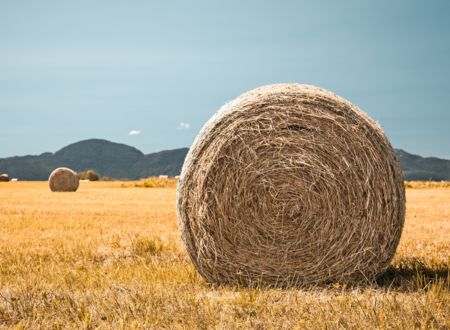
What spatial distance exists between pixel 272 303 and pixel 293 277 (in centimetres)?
96

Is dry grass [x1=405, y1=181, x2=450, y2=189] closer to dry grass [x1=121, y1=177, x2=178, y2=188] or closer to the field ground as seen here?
dry grass [x1=121, y1=177, x2=178, y2=188]

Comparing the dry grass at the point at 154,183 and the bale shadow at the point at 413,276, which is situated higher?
the dry grass at the point at 154,183

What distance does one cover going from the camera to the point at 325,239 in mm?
5594

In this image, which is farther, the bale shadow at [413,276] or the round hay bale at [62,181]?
the round hay bale at [62,181]

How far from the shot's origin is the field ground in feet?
13.8

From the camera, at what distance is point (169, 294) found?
16.0 feet

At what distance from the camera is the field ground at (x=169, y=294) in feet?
13.8

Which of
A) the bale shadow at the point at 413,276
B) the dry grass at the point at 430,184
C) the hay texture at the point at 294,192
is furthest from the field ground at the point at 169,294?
the dry grass at the point at 430,184

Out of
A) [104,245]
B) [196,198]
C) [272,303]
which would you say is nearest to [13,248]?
[104,245]

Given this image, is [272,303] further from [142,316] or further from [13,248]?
[13,248]

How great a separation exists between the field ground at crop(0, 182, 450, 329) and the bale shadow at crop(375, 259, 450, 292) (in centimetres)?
1

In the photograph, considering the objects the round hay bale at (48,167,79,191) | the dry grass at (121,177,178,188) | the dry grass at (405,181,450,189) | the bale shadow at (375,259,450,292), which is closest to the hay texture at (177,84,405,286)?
the bale shadow at (375,259,450,292)

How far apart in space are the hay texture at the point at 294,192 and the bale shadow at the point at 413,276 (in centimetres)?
32

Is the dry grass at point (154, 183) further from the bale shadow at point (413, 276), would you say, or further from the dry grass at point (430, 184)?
the bale shadow at point (413, 276)
